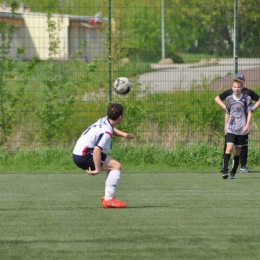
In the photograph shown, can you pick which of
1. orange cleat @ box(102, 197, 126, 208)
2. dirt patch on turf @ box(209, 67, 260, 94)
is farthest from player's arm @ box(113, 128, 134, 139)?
dirt patch on turf @ box(209, 67, 260, 94)

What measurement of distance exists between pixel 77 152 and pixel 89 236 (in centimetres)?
258

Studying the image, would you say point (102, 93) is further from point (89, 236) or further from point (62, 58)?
point (89, 236)

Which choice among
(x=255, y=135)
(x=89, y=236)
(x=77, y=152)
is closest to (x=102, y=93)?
(x=255, y=135)

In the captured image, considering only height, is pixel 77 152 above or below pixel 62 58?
below

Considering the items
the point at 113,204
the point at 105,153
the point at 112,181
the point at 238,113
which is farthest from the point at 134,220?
the point at 238,113

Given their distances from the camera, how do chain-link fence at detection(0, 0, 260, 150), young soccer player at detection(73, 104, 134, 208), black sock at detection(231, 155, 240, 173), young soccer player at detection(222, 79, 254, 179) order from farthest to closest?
chain-link fence at detection(0, 0, 260, 150) → young soccer player at detection(222, 79, 254, 179) → black sock at detection(231, 155, 240, 173) → young soccer player at detection(73, 104, 134, 208)

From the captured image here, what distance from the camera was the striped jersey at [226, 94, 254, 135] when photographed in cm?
1420

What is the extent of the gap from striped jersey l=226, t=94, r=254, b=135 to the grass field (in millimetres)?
919

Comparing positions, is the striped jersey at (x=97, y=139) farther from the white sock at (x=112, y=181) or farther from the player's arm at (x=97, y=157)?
the white sock at (x=112, y=181)

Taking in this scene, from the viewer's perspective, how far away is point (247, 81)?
16828mm

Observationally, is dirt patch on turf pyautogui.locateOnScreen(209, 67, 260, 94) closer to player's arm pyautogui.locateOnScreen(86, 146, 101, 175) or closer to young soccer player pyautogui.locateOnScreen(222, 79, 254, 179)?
young soccer player pyautogui.locateOnScreen(222, 79, 254, 179)

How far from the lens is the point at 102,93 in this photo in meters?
16.9

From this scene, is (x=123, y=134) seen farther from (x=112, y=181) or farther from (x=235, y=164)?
(x=235, y=164)

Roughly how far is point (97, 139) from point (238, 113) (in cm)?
479
